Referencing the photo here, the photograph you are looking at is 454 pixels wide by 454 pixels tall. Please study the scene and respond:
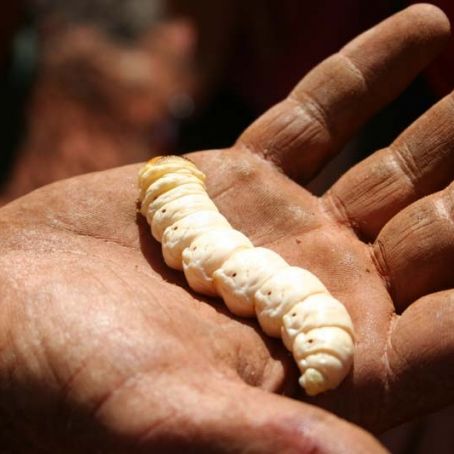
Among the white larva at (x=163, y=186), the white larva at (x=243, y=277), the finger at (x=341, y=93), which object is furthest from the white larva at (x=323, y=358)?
the finger at (x=341, y=93)

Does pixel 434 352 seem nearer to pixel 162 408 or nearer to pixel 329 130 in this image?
pixel 162 408

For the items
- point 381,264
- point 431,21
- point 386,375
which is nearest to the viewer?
point 386,375

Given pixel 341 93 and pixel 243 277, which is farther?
pixel 341 93

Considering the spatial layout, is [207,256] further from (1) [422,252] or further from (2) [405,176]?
(2) [405,176]

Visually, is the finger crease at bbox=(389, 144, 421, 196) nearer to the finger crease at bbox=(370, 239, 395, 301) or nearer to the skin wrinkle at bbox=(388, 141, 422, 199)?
the skin wrinkle at bbox=(388, 141, 422, 199)

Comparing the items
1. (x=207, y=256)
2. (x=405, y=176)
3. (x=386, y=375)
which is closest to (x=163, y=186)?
(x=207, y=256)

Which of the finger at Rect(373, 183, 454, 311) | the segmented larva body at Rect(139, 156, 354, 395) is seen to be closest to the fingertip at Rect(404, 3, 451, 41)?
the finger at Rect(373, 183, 454, 311)
